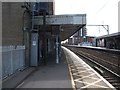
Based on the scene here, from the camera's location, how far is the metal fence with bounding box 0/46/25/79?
21.1 feet

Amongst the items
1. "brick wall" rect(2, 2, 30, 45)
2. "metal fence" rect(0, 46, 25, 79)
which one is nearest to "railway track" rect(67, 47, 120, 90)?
"metal fence" rect(0, 46, 25, 79)

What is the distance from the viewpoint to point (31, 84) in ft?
18.9

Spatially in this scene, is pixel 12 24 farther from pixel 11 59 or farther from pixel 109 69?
pixel 109 69

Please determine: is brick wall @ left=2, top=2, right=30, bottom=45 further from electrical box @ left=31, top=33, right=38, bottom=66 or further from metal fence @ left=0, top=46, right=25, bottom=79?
metal fence @ left=0, top=46, right=25, bottom=79

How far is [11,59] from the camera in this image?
7.22 metres

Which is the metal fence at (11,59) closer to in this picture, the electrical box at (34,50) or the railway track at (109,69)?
the electrical box at (34,50)

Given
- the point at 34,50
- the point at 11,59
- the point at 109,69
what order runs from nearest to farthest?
1. the point at 11,59
2. the point at 34,50
3. the point at 109,69

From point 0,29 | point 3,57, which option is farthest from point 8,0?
point 3,57

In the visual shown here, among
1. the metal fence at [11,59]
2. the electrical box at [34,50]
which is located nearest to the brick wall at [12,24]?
A: the electrical box at [34,50]

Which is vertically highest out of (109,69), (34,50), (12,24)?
(12,24)

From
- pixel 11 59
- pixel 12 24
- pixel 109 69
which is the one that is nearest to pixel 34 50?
pixel 12 24

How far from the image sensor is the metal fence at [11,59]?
643cm

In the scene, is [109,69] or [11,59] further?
[109,69]

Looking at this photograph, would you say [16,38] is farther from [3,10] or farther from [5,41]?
[3,10]
